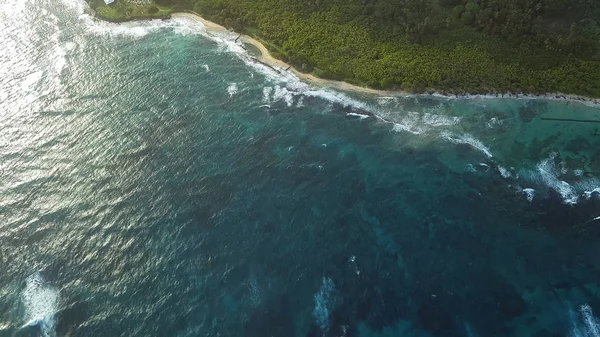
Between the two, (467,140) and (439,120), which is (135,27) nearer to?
(439,120)

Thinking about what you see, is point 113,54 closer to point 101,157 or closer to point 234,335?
point 101,157

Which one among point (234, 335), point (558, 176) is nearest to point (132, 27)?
point (234, 335)

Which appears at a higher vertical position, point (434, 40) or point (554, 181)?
point (434, 40)

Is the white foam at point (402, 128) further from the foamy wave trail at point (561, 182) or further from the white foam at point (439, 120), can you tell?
the foamy wave trail at point (561, 182)

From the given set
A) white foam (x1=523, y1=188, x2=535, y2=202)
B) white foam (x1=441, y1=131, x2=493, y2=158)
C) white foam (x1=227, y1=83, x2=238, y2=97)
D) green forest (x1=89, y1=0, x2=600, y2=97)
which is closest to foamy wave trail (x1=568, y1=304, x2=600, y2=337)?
white foam (x1=523, y1=188, x2=535, y2=202)

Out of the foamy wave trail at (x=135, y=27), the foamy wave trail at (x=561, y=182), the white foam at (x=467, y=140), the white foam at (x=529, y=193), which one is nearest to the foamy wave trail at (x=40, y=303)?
the foamy wave trail at (x=135, y=27)

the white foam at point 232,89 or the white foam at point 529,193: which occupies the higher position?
the white foam at point 232,89

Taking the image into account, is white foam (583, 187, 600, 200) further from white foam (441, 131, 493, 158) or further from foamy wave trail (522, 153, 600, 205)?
white foam (441, 131, 493, 158)

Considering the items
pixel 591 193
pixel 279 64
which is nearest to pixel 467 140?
pixel 591 193
